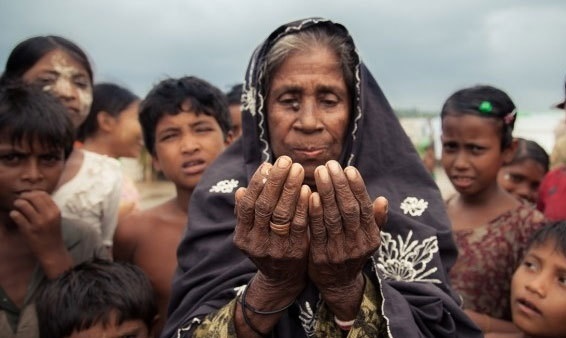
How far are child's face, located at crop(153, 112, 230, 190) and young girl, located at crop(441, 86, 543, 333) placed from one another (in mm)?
1481

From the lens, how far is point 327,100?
7.91 feet

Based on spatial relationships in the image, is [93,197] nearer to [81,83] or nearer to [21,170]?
[21,170]

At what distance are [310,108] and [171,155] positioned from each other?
139cm

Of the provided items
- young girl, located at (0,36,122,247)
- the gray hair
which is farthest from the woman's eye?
the gray hair

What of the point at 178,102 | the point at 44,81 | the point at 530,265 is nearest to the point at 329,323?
the point at 530,265

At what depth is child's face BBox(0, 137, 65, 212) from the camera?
2.92 meters

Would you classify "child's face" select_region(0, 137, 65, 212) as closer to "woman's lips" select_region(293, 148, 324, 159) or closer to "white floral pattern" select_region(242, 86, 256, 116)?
"white floral pattern" select_region(242, 86, 256, 116)

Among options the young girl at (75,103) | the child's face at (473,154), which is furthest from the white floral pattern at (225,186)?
the child's face at (473,154)

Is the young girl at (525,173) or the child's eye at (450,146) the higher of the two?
the child's eye at (450,146)

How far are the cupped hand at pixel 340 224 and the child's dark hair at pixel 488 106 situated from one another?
211cm

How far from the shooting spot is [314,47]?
2.44 meters

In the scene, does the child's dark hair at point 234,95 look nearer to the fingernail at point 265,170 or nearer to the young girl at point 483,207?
the young girl at point 483,207

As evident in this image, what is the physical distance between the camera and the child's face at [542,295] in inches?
108

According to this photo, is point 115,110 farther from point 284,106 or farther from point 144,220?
point 284,106
